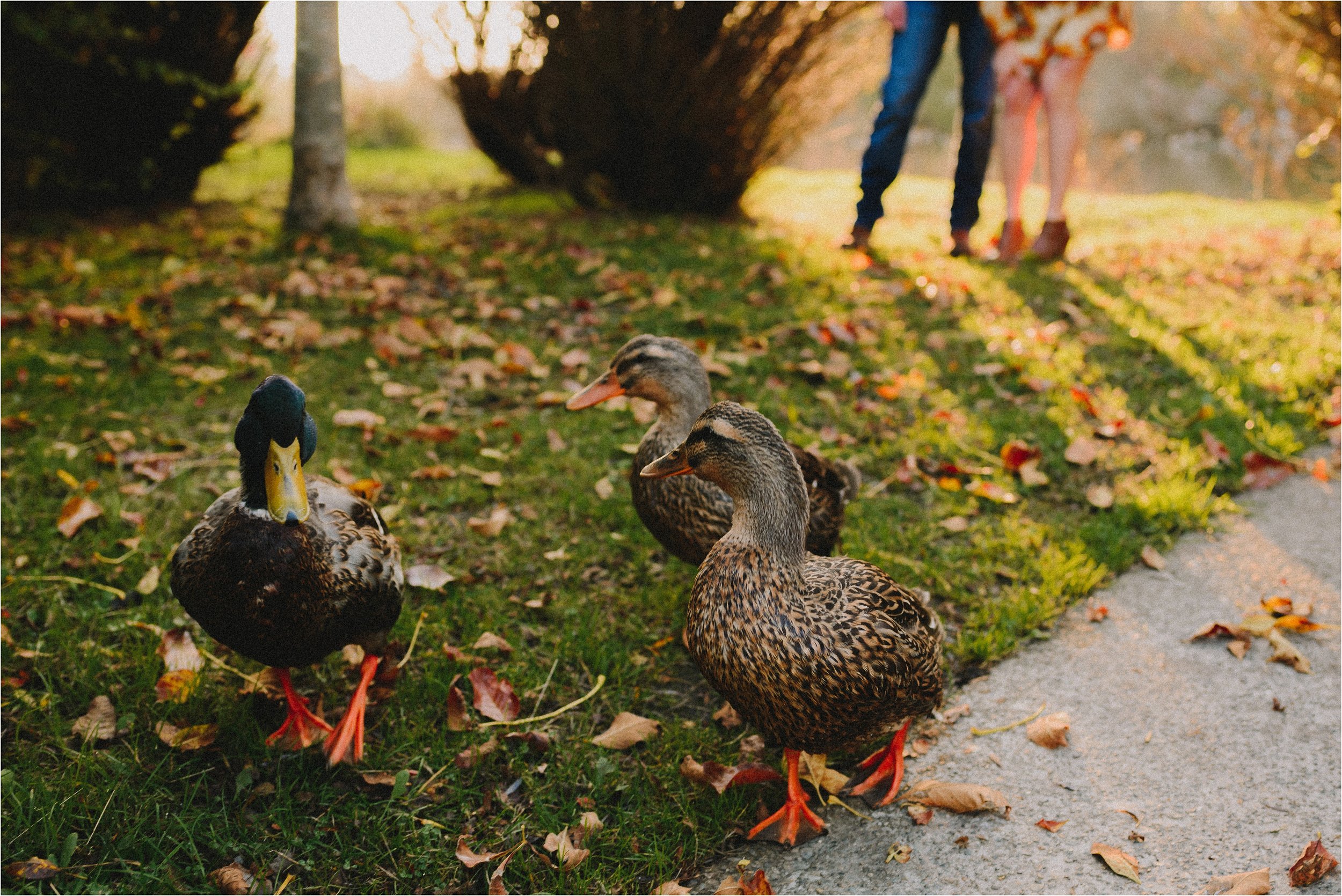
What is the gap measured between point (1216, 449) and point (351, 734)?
3555 millimetres

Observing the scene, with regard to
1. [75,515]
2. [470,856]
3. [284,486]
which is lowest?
[470,856]

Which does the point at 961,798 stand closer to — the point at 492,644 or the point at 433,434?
the point at 492,644

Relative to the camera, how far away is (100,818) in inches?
76.9

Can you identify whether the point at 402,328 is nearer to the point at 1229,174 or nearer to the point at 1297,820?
the point at 1297,820

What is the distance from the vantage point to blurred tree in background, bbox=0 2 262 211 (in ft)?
18.9

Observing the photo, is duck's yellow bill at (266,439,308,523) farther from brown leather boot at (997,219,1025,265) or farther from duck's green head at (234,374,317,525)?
brown leather boot at (997,219,1025,265)

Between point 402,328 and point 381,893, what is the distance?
10.8 ft

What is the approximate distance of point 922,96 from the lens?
546cm

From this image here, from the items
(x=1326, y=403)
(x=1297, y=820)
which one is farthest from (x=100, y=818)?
(x=1326, y=403)

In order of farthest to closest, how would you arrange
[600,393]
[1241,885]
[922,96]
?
[922,96] < [600,393] < [1241,885]

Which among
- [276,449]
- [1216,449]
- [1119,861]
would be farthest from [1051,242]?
[276,449]

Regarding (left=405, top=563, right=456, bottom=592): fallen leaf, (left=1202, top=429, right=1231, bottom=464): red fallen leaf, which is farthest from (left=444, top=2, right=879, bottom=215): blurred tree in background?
(left=405, top=563, right=456, bottom=592): fallen leaf

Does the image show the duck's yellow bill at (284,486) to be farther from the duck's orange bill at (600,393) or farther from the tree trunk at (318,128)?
the tree trunk at (318,128)

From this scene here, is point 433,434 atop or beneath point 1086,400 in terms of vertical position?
beneath
